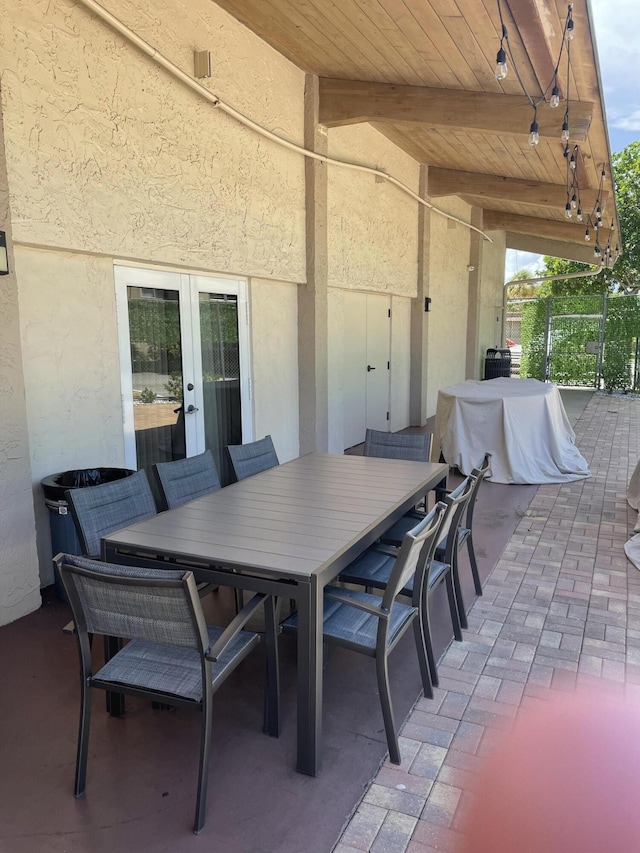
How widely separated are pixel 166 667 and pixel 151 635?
0.80 feet

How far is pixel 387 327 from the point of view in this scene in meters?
8.69

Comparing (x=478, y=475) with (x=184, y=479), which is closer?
(x=478, y=475)

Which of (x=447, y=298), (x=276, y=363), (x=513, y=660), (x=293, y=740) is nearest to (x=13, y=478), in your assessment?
(x=293, y=740)

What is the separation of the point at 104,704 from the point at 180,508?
34.4 inches

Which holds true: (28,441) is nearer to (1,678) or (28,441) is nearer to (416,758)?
(1,678)

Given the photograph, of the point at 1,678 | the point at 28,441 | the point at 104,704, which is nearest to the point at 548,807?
the point at 104,704

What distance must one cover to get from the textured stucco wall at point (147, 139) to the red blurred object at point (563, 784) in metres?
3.35

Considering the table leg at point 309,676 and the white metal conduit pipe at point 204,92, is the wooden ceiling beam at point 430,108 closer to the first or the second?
the white metal conduit pipe at point 204,92

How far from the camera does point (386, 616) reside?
2139 millimetres

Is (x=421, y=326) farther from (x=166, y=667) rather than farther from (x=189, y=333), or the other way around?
(x=166, y=667)

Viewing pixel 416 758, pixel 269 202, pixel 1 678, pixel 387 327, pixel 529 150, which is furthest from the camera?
pixel 387 327

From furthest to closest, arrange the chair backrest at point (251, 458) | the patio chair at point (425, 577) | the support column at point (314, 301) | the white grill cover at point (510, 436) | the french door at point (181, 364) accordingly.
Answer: the white grill cover at point (510, 436), the support column at point (314, 301), the french door at point (181, 364), the chair backrest at point (251, 458), the patio chair at point (425, 577)

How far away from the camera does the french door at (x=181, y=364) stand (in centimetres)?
423

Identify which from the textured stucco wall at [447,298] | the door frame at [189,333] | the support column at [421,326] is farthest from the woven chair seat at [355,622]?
the textured stucco wall at [447,298]
